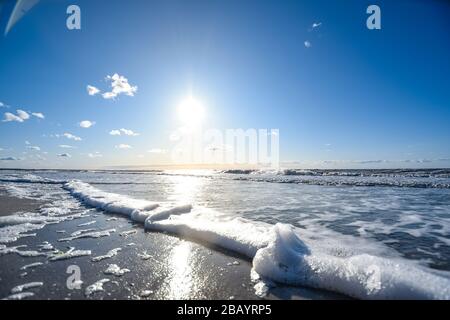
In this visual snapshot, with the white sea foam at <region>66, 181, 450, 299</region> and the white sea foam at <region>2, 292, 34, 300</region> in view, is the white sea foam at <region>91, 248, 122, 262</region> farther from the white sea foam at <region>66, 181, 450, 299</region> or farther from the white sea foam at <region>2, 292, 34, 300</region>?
the white sea foam at <region>66, 181, 450, 299</region>

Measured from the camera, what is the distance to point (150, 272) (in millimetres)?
3996

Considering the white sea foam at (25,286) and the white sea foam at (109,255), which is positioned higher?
the white sea foam at (25,286)

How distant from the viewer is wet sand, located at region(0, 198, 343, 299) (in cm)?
336

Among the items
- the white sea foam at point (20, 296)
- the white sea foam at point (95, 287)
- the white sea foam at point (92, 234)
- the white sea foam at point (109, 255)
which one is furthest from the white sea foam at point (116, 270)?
the white sea foam at point (92, 234)

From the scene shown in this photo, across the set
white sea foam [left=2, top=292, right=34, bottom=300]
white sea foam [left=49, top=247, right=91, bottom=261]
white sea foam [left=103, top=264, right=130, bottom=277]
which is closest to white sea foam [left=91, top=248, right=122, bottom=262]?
white sea foam [left=49, top=247, right=91, bottom=261]

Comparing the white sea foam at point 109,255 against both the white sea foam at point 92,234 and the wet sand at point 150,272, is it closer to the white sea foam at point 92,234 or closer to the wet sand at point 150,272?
the wet sand at point 150,272

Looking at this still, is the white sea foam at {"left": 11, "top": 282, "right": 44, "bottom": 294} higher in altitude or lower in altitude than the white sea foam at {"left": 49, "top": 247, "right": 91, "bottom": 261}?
higher

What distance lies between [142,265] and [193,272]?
91 cm

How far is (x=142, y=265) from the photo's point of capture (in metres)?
4.26

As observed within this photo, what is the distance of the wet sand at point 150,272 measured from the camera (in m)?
3.36

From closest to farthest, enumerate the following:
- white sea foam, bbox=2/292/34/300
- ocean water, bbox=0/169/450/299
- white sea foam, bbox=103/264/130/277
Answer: white sea foam, bbox=2/292/34/300 → ocean water, bbox=0/169/450/299 → white sea foam, bbox=103/264/130/277

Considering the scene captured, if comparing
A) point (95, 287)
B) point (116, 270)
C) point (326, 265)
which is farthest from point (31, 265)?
point (326, 265)
